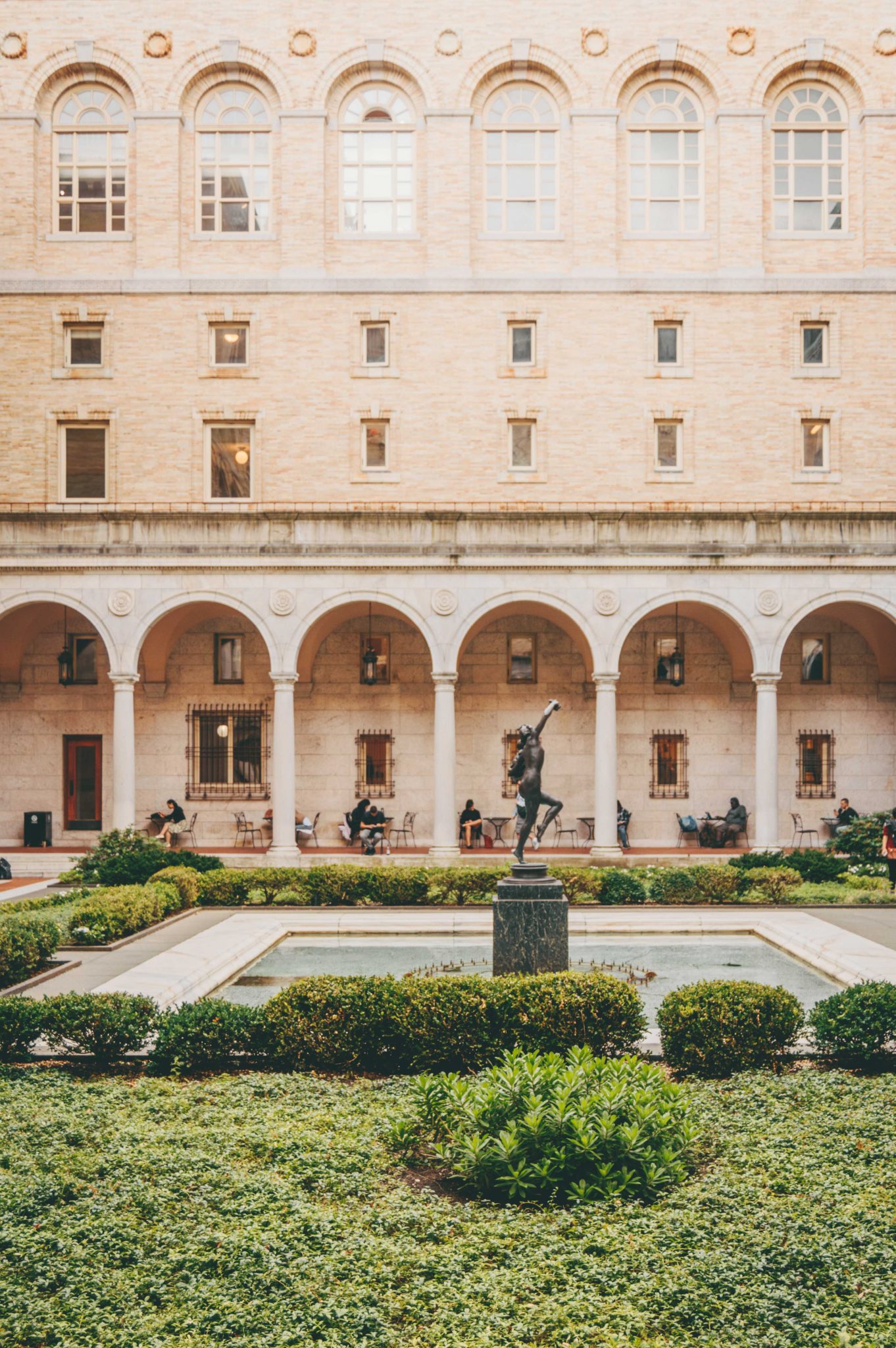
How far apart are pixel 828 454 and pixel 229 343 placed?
53.7 ft

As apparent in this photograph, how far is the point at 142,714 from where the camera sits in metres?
30.2

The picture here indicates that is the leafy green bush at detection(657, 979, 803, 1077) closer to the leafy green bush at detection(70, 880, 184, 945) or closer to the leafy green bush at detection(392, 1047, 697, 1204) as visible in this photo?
the leafy green bush at detection(392, 1047, 697, 1204)

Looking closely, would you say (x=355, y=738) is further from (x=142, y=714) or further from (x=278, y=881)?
(x=278, y=881)

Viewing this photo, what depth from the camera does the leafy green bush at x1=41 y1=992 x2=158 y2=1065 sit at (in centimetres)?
1020

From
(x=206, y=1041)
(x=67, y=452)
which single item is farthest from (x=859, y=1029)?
(x=67, y=452)

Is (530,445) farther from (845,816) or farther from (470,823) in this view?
(845,816)

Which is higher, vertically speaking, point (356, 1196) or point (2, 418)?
point (2, 418)

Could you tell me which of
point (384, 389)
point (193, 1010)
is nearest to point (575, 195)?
point (384, 389)

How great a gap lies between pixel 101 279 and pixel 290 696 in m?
12.8

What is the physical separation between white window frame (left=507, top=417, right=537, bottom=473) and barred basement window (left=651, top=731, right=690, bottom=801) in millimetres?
7913

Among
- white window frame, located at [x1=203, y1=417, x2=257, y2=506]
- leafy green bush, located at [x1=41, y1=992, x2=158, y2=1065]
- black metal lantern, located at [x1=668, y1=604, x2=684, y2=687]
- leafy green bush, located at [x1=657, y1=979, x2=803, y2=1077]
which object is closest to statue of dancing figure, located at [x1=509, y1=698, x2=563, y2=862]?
leafy green bush, located at [x1=657, y1=979, x2=803, y2=1077]

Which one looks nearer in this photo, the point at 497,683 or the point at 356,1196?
the point at 356,1196

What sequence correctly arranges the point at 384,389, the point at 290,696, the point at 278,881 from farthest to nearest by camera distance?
1. the point at 384,389
2. the point at 290,696
3. the point at 278,881

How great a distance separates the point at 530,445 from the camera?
30047 millimetres
